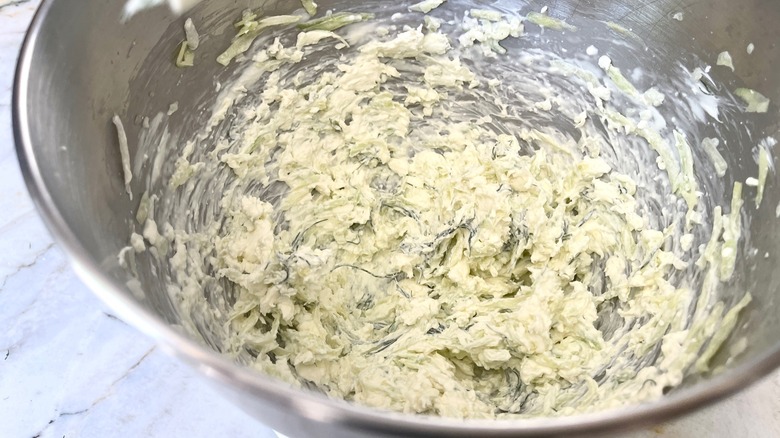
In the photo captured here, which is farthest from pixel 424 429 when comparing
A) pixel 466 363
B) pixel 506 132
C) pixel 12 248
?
pixel 12 248

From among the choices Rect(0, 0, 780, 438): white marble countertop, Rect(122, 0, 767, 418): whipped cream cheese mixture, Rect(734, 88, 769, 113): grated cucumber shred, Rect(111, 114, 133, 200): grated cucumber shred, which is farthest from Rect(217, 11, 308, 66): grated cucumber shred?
Rect(734, 88, 769, 113): grated cucumber shred

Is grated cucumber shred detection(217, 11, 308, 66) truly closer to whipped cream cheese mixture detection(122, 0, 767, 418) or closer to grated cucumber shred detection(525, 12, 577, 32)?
whipped cream cheese mixture detection(122, 0, 767, 418)

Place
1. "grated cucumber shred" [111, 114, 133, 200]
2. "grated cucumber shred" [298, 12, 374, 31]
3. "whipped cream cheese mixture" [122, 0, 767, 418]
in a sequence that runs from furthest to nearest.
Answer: "grated cucumber shred" [298, 12, 374, 31], "whipped cream cheese mixture" [122, 0, 767, 418], "grated cucumber shred" [111, 114, 133, 200]

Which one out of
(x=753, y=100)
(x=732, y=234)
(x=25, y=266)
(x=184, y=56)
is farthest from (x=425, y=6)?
(x=25, y=266)

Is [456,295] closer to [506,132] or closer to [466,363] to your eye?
[466,363]

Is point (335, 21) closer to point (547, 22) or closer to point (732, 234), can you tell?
point (547, 22)

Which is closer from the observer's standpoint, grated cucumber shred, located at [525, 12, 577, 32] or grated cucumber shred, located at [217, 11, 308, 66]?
grated cucumber shred, located at [217, 11, 308, 66]
